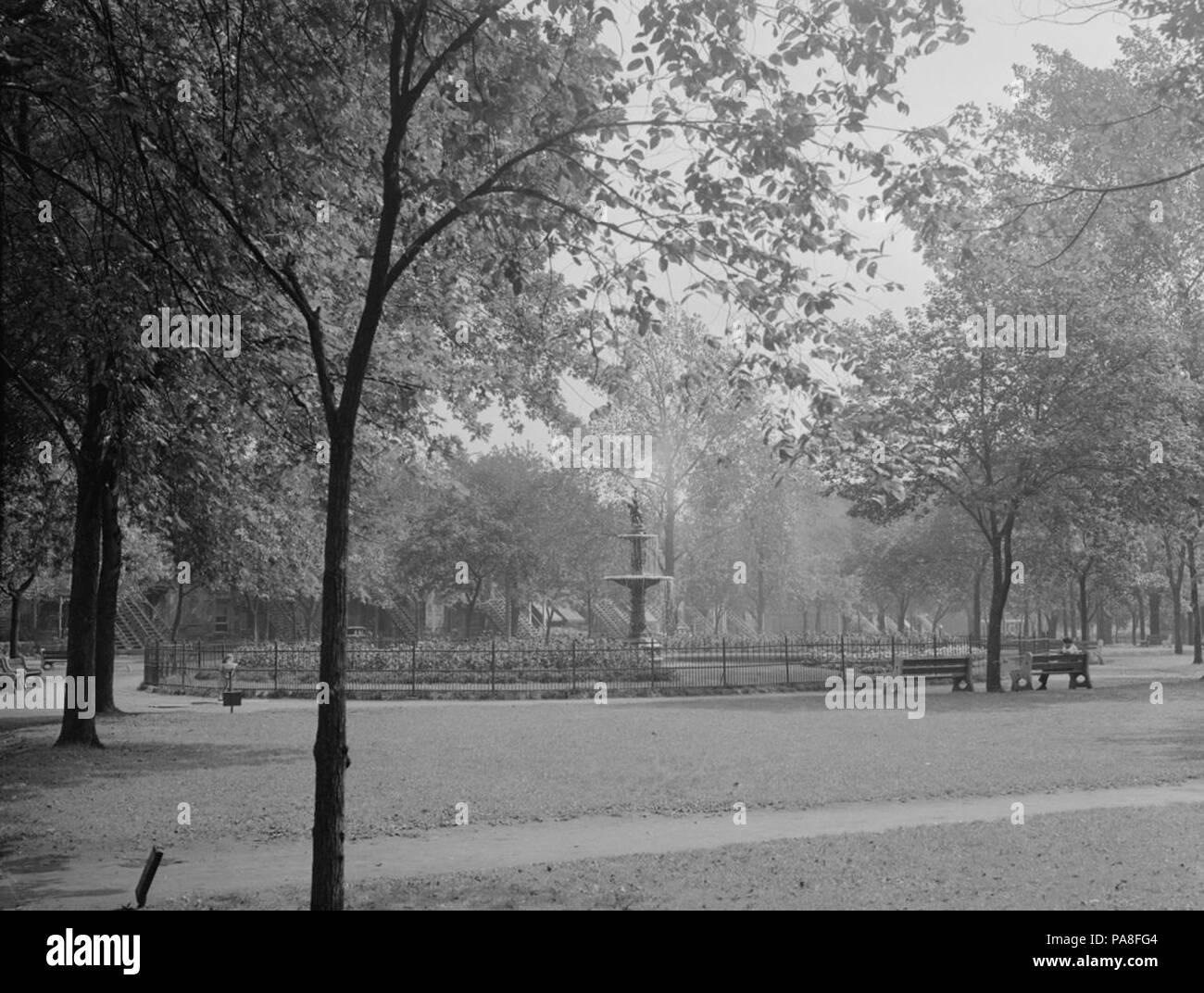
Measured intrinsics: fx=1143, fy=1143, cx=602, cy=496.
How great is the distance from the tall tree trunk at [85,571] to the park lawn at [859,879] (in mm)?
11177

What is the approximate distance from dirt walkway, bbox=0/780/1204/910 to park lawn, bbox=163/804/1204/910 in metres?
0.45

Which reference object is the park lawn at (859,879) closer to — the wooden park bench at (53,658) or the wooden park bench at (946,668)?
the wooden park bench at (946,668)

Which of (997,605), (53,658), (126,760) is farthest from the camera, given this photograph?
(53,658)

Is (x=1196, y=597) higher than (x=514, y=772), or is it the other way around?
(x=1196, y=597)

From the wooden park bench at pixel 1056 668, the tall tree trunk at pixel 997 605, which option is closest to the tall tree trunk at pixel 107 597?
the tall tree trunk at pixel 997 605

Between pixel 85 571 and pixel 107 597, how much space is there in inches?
250

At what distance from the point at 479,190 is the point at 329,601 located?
313 cm

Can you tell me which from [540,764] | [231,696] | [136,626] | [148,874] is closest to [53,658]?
[136,626]

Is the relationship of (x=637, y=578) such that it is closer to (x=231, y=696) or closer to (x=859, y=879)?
Answer: (x=231, y=696)

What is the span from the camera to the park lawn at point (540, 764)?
11695 mm

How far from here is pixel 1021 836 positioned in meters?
9.73

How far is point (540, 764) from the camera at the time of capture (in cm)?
1525

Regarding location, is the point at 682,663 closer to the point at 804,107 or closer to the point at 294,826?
the point at 294,826

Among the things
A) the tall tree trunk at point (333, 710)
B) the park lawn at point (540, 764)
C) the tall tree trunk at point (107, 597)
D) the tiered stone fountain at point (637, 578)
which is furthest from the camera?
the tiered stone fountain at point (637, 578)
